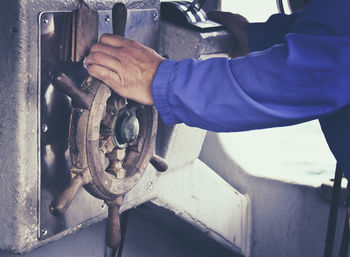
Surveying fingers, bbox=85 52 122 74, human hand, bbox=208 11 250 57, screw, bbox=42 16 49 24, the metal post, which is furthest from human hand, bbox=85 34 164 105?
the metal post

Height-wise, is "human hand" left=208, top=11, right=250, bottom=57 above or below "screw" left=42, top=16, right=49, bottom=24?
below

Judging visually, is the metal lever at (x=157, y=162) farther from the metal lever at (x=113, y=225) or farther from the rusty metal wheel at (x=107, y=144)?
the metal lever at (x=113, y=225)

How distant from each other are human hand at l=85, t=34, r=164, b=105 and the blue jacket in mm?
31

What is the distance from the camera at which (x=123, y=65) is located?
1.13 m

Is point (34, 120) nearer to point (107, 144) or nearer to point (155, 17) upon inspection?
point (107, 144)

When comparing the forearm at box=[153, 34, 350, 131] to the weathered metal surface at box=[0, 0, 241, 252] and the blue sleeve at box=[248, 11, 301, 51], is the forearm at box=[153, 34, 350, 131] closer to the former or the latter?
the weathered metal surface at box=[0, 0, 241, 252]

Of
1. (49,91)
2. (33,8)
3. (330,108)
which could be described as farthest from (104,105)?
(330,108)

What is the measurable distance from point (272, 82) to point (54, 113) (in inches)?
19.4

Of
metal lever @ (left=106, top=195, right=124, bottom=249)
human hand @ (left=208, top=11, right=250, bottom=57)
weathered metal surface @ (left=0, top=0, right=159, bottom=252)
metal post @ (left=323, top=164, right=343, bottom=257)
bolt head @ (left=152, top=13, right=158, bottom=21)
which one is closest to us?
weathered metal surface @ (left=0, top=0, right=159, bottom=252)

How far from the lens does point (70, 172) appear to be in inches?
46.3

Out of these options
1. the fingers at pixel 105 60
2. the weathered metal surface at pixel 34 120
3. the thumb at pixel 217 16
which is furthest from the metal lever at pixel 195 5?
the fingers at pixel 105 60

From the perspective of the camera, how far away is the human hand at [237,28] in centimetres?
165

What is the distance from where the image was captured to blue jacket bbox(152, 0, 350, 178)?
1.04 m

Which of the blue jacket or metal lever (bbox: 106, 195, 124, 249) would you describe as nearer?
the blue jacket
